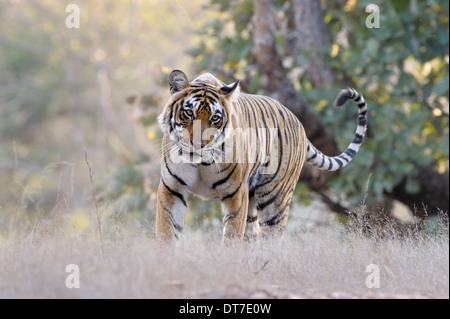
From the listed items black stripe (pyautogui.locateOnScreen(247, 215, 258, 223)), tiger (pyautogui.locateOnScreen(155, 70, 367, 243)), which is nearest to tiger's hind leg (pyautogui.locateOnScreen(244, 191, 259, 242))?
black stripe (pyautogui.locateOnScreen(247, 215, 258, 223))

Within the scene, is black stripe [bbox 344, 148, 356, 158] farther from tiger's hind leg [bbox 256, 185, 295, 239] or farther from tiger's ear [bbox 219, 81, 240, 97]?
tiger's ear [bbox 219, 81, 240, 97]

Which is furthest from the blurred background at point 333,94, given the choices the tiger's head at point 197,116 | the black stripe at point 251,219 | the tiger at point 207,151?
the tiger's head at point 197,116

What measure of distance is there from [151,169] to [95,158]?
1433cm

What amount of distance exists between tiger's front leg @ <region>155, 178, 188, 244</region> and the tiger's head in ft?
1.26

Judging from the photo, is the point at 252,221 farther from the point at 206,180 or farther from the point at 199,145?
the point at 199,145

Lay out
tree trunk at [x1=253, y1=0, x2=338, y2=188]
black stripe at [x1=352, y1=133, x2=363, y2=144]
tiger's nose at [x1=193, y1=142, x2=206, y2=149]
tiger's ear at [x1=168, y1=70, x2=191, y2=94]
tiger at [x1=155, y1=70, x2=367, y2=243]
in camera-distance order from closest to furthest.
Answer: tiger's nose at [x1=193, y1=142, x2=206, y2=149]
tiger at [x1=155, y1=70, x2=367, y2=243]
tiger's ear at [x1=168, y1=70, x2=191, y2=94]
black stripe at [x1=352, y1=133, x2=363, y2=144]
tree trunk at [x1=253, y1=0, x2=338, y2=188]

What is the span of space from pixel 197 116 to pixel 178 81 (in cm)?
38

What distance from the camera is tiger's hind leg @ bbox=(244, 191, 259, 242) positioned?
23.4 feet

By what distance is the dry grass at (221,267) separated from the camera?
4.42m

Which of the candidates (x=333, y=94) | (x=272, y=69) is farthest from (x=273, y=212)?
(x=333, y=94)

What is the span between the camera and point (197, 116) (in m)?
5.91

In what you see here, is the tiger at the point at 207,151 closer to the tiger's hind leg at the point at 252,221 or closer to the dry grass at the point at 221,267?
the dry grass at the point at 221,267

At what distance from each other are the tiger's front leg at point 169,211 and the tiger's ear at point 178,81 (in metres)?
0.77

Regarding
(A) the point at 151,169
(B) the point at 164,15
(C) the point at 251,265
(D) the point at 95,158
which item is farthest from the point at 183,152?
(B) the point at 164,15
